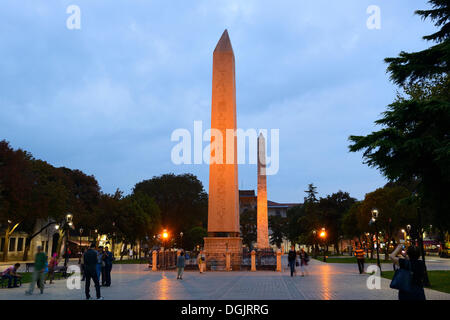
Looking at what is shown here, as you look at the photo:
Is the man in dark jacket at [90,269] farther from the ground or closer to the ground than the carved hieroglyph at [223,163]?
closer to the ground

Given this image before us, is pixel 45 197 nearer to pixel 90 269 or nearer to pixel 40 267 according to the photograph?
pixel 40 267

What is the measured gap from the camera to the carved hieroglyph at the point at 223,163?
A: 3042 cm

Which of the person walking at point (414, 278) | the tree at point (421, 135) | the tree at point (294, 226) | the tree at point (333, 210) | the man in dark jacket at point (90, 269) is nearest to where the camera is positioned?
the person walking at point (414, 278)

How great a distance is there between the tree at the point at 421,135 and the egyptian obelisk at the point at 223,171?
17.9m

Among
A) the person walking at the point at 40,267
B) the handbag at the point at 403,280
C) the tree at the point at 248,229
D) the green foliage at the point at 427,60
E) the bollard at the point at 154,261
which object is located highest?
the green foliage at the point at 427,60

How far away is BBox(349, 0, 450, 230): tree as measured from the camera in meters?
11.4

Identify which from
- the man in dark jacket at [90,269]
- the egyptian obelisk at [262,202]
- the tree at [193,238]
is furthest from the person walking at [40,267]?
the tree at [193,238]

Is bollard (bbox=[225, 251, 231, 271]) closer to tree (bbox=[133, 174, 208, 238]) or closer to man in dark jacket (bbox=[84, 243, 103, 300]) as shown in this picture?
man in dark jacket (bbox=[84, 243, 103, 300])

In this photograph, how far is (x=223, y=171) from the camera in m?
30.5

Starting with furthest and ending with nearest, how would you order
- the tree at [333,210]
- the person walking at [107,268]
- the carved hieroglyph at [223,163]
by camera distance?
the tree at [333,210] < the carved hieroglyph at [223,163] < the person walking at [107,268]

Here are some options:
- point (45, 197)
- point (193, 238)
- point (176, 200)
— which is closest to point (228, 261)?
point (45, 197)

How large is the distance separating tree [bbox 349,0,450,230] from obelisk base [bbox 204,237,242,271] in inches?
743

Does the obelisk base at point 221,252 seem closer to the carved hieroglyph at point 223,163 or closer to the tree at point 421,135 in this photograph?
the carved hieroglyph at point 223,163

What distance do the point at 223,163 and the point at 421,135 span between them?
19.3 m
